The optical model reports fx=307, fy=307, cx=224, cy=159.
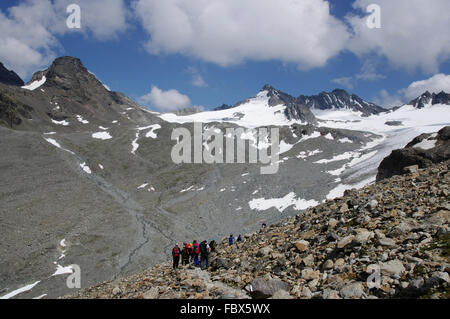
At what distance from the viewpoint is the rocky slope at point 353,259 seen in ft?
31.2

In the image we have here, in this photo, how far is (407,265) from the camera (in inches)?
383

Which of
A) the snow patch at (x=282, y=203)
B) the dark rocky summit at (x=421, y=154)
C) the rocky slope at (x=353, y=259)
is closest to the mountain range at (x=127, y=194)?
the snow patch at (x=282, y=203)

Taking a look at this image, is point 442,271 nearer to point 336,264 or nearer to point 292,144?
point 336,264

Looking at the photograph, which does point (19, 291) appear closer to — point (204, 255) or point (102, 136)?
point (204, 255)

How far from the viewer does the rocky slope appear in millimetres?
9495

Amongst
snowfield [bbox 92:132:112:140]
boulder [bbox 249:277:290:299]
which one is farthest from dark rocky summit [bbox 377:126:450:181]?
snowfield [bbox 92:132:112:140]

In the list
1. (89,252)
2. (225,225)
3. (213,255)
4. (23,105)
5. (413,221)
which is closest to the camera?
(413,221)

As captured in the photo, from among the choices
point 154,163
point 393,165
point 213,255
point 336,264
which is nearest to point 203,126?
point 154,163

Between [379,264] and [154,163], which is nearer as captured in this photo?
[379,264]

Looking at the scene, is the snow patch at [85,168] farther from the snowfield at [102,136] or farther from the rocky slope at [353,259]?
the rocky slope at [353,259]

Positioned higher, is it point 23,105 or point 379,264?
point 23,105

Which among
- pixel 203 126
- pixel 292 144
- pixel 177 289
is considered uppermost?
pixel 203 126

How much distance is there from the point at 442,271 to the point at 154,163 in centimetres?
11878

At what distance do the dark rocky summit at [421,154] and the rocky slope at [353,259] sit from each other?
1494cm
